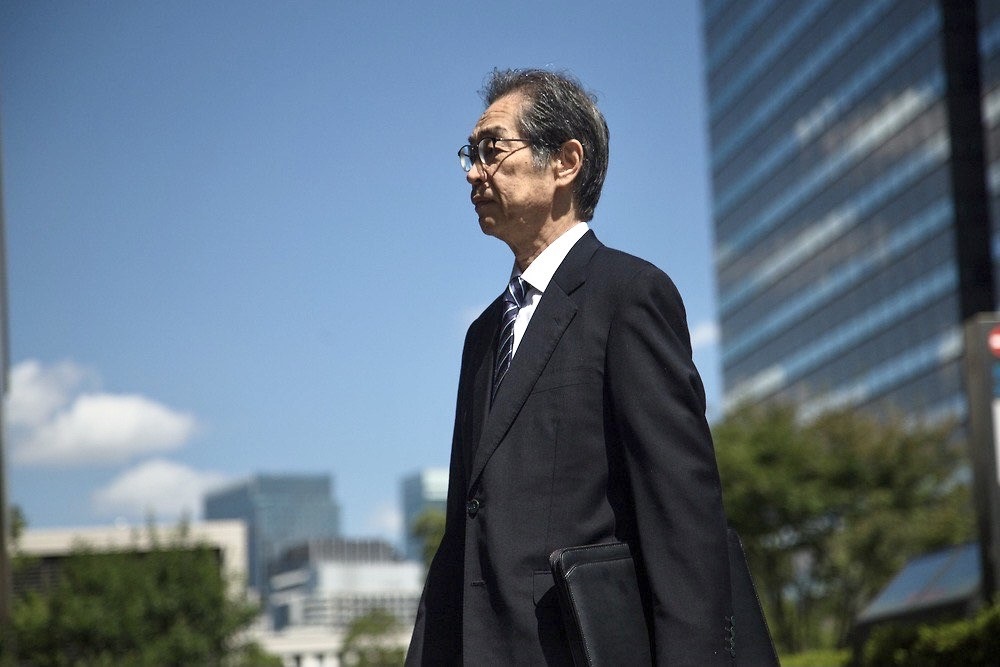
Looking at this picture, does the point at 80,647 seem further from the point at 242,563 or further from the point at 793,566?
the point at 242,563

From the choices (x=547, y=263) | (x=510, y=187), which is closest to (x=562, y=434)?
(x=547, y=263)

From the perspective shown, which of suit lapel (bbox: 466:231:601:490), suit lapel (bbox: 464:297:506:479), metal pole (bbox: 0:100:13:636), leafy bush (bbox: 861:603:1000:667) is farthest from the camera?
metal pole (bbox: 0:100:13:636)

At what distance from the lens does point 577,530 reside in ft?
8.60

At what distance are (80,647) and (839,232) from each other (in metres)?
55.2

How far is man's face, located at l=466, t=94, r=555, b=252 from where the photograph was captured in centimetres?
297

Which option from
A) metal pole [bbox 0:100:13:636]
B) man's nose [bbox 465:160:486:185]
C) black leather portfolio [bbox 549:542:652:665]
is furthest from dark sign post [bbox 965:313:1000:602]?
metal pole [bbox 0:100:13:636]

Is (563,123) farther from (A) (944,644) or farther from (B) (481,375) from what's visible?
(A) (944,644)

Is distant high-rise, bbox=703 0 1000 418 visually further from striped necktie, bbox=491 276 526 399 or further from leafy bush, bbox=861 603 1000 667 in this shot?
striped necktie, bbox=491 276 526 399

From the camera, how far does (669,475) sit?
2584 millimetres

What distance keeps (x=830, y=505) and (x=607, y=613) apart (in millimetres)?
30455

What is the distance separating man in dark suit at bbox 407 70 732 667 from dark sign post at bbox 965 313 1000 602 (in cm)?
812

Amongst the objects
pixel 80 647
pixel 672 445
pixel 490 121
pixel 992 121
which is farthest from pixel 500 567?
pixel 992 121

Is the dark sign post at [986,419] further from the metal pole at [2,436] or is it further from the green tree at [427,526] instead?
the green tree at [427,526]

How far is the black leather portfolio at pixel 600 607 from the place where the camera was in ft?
8.14
